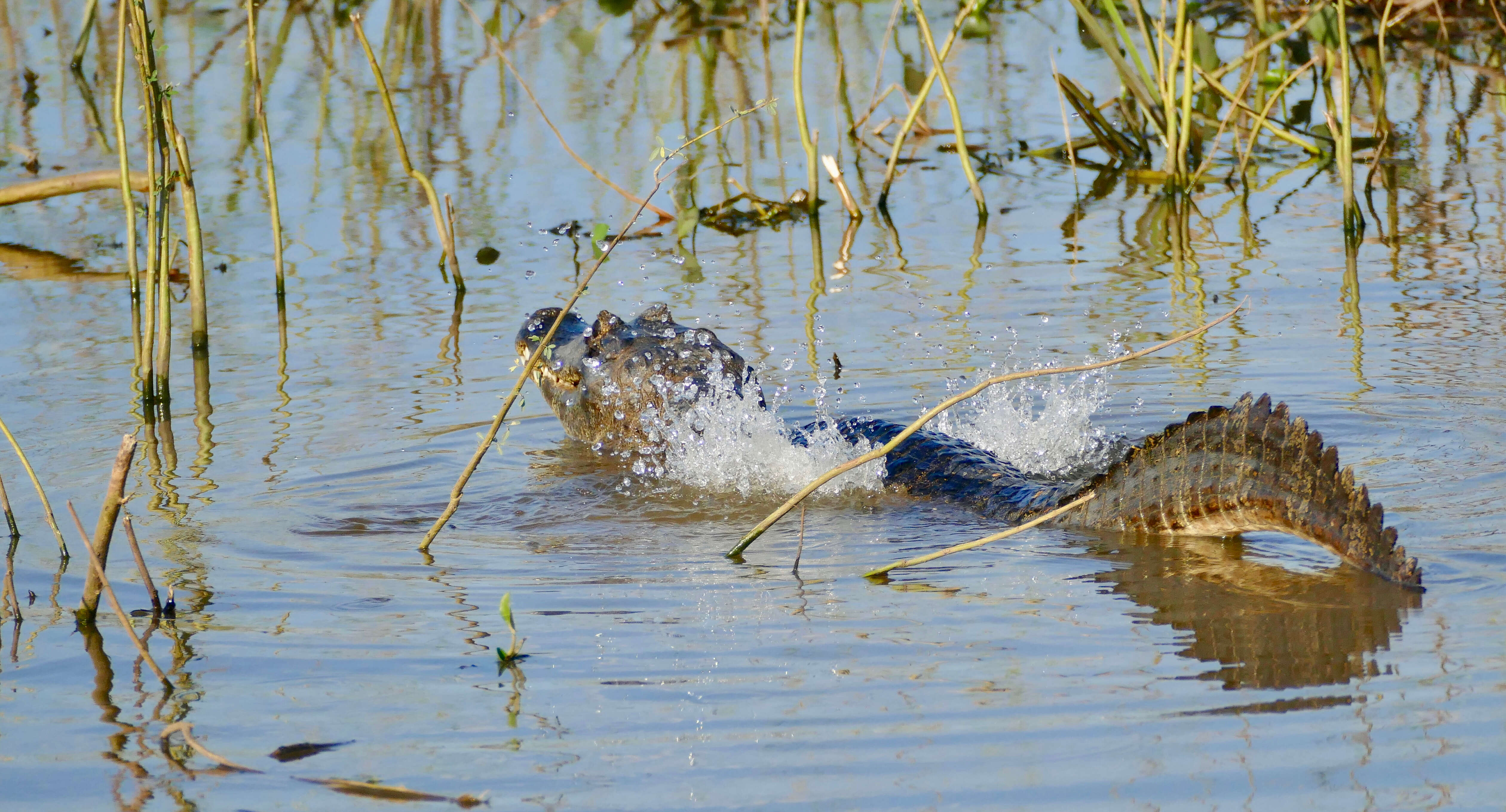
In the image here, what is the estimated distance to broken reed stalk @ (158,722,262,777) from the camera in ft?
8.30

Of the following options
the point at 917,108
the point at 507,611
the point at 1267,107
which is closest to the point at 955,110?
the point at 917,108

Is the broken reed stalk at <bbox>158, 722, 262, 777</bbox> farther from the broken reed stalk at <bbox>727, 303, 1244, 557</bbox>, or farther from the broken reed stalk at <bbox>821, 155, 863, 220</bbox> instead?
the broken reed stalk at <bbox>821, 155, 863, 220</bbox>

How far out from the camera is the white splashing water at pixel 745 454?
4703 mm

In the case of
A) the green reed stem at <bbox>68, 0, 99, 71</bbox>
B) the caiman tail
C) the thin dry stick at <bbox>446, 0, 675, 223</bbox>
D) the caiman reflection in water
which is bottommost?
the caiman reflection in water

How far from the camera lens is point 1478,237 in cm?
695

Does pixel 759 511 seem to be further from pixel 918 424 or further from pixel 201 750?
pixel 201 750

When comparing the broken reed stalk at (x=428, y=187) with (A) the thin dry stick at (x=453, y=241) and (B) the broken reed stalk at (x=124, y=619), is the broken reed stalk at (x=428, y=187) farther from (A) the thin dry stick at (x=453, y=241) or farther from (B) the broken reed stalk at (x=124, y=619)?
(B) the broken reed stalk at (x=124, y=619)

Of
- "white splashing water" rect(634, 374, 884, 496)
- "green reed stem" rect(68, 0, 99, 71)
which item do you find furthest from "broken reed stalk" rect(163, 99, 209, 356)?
"green reed stem" rect(68, 0, 99, 71)

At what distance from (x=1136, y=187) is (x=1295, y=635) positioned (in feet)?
18.4

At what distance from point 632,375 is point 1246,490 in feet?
7.69

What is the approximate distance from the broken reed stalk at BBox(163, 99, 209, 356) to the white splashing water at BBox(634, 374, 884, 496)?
167 centimetres

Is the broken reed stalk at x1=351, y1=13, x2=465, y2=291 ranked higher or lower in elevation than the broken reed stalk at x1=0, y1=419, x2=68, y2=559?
higher

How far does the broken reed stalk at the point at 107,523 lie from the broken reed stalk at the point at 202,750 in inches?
19.8

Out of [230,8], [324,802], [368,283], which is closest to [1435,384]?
[324,802]
